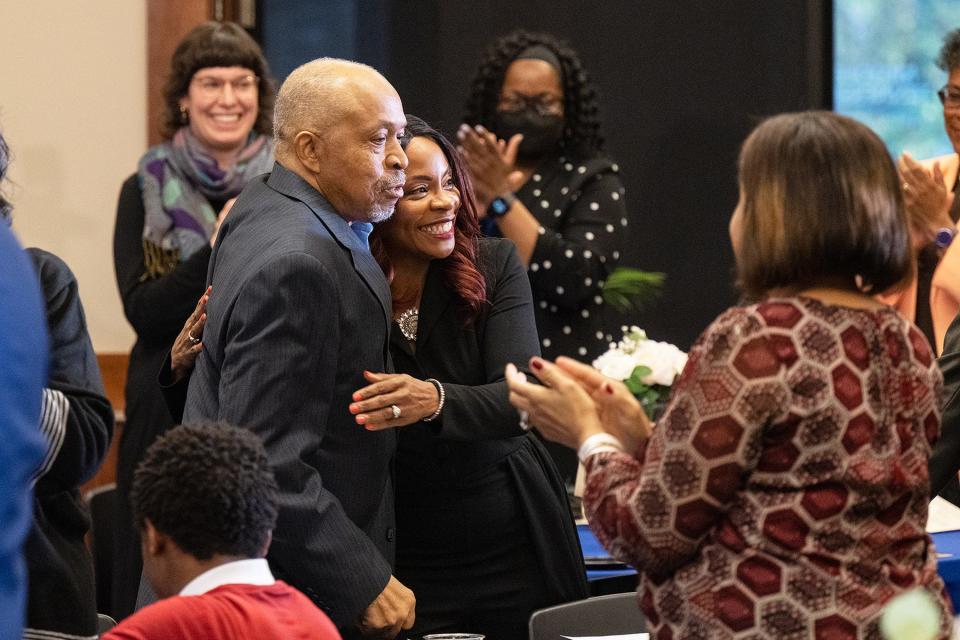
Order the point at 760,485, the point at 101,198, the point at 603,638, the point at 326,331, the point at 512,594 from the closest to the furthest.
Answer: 1. the point at 760,485
2. the point at 326,331
3. the point at 603,638
4. the point at 512,594
5. the point at 101,198

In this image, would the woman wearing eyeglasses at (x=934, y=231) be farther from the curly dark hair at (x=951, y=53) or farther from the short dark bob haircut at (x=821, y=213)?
the short dark bob haircut at (x=821, y=213)

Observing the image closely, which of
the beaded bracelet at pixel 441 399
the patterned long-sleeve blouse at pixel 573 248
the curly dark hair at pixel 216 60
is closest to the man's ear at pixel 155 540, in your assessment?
the beaded bracelet at pixel 441 399

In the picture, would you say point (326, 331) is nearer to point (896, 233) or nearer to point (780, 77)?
point (896, 233)

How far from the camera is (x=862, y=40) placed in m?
5.80

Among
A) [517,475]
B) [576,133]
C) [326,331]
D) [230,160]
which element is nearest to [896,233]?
[326,331]

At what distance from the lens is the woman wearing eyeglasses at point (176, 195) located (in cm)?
427

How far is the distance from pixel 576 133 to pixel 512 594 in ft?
6.25

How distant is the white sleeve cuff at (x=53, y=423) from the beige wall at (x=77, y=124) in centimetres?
324

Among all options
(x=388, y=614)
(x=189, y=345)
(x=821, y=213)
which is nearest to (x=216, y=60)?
(x=189, y=345)

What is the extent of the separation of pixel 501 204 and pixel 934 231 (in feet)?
3.92

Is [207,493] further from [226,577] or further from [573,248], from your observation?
[573,248]

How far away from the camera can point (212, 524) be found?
2.06m

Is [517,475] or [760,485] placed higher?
[760,485]

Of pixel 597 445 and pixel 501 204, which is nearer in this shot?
pixel 597 445
